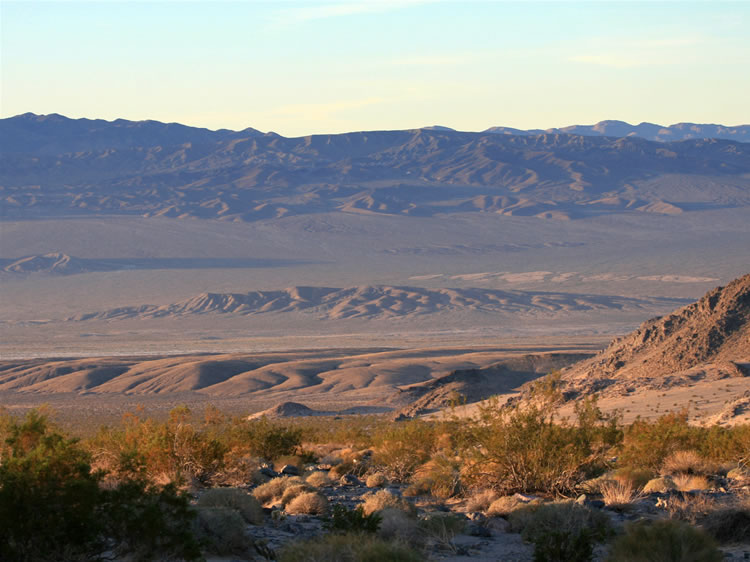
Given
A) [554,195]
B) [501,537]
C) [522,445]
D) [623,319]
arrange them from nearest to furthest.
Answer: [501,537] < [522,445] < [623,319] < [554,195]

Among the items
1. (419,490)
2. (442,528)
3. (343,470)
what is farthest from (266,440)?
(442,528)

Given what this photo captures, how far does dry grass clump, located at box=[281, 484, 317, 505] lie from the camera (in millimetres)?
11250

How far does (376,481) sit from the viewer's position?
1352cm

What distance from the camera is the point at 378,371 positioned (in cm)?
5219

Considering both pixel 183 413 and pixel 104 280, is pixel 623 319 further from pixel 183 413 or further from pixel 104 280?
pixel 183 413

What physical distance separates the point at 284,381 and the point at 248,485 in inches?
1511

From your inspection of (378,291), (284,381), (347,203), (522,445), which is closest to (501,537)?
(522,445)

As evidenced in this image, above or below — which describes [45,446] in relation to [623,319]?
A: above

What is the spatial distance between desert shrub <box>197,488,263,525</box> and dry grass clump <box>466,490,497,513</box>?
252 centimetres

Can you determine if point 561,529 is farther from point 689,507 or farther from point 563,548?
point 689,507

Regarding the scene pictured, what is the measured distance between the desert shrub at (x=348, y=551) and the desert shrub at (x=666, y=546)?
172cm

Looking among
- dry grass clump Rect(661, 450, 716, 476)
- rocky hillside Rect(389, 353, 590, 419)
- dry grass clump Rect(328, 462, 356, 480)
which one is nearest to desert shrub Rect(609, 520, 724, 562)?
dry grass clump Rect(661, 450, 716, 476)

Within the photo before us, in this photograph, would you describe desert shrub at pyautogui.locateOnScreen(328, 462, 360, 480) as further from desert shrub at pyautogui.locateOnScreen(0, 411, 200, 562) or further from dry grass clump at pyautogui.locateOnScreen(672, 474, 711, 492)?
desert shrub at pyautogui.locateOnScreen(0, 411, 200, 562)

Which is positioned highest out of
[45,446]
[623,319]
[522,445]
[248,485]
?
[45,446]
